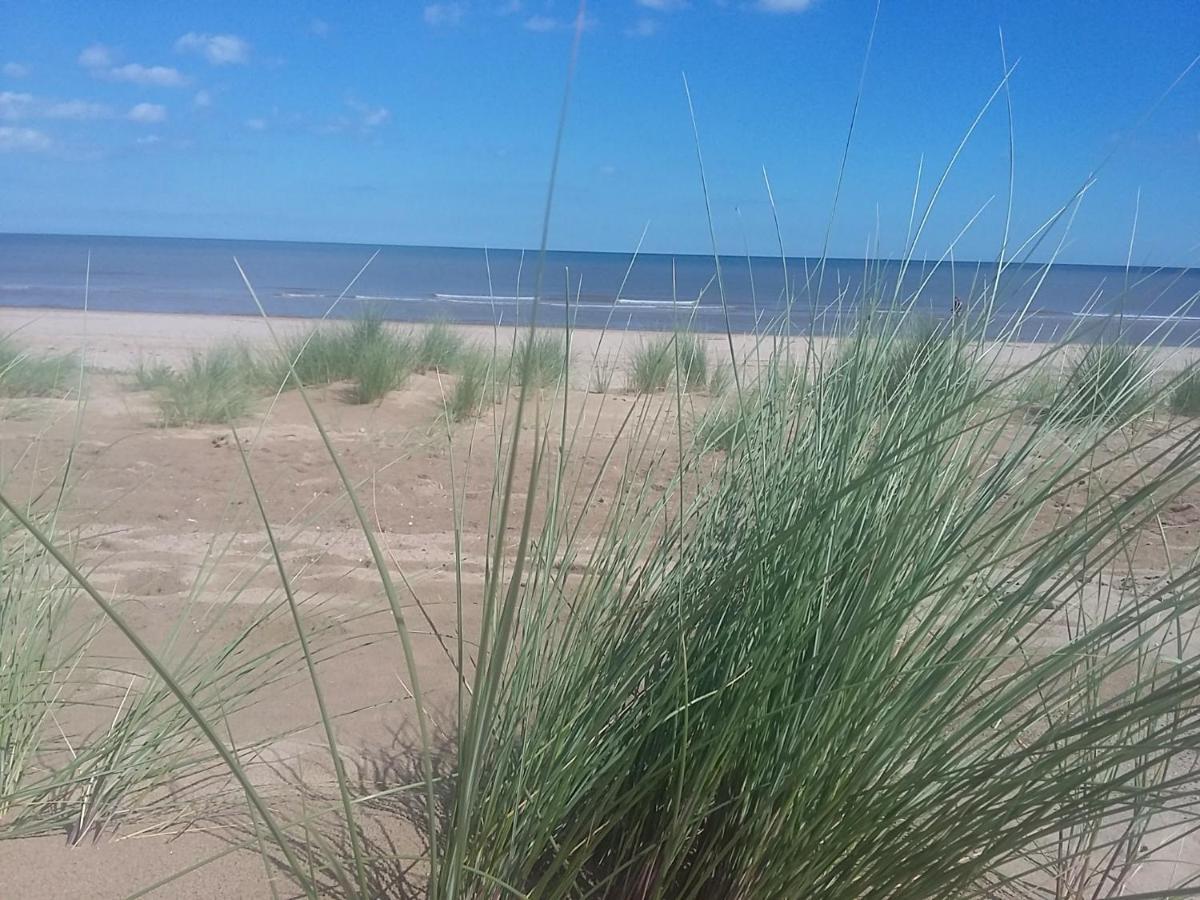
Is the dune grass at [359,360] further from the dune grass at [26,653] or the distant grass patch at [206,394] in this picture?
the dune grass at [26,653]

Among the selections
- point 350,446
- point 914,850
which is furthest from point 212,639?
point 350,446

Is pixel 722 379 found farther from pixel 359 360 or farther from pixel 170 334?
pixel 170 334

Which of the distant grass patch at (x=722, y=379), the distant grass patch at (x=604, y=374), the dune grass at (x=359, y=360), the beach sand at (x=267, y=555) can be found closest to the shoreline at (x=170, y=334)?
the dune grass at (x=359, y=360)

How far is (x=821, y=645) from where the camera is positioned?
1554mm

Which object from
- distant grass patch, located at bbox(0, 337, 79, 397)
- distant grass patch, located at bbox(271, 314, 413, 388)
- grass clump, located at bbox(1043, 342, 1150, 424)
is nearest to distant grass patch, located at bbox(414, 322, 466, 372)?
distant grass patch, located at bbox(271, 314, 413, 388)

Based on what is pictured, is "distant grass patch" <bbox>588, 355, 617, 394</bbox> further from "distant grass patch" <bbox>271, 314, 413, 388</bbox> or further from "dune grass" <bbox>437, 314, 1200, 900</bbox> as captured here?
"distant grass patch" <bbox>271, 314, 413, 388</bbox>

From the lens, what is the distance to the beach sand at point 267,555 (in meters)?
1.95

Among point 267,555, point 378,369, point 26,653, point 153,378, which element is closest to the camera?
point 26,653

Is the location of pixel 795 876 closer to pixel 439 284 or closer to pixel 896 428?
pixel 896 428

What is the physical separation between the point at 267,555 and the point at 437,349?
20.0 feet

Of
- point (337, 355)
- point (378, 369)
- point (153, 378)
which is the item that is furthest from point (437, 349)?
point (153, 378)

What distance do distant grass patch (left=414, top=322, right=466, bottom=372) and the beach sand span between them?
59.8 inches

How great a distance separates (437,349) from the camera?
9.54 m

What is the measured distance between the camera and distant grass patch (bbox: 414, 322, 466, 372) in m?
9.70
